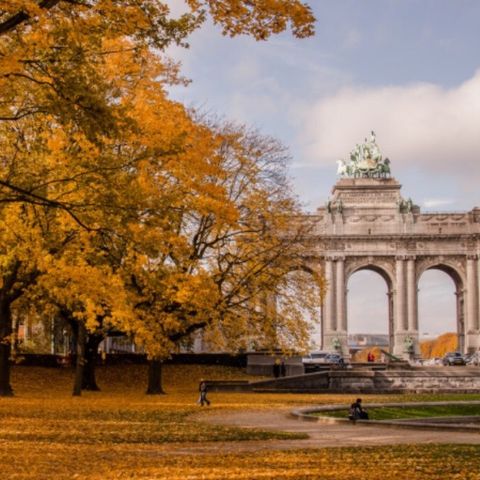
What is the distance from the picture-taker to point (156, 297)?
3672 centimetres

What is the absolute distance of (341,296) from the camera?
101 metres

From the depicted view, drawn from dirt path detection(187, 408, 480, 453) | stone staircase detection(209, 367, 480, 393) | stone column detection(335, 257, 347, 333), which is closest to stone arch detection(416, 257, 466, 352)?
stone column detection(335, 257, 347, 333)

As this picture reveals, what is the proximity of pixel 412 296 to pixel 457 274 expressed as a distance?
680 cm

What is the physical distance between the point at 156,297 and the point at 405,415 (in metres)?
12.0

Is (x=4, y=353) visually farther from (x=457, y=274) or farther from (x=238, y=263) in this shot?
(x=457, y=274)

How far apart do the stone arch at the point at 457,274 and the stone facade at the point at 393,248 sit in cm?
12

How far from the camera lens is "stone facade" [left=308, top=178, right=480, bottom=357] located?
→ 10081cm

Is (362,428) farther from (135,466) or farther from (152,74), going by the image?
(152,74)

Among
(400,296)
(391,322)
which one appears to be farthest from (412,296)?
(391,322)

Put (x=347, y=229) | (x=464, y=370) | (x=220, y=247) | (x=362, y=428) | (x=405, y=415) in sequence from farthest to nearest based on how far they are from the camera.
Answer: (x=347, y=229), (x=464, y=370), (x=220, y=247), (x=405, y=415), (x=362, y=428)

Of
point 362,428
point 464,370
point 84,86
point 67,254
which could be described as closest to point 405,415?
point 362,428

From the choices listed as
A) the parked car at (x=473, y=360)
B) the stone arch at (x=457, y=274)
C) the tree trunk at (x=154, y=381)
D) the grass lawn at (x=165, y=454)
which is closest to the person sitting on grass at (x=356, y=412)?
the grass lawn at (x=165, y=454)

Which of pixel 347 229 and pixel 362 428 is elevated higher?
pixel 347 229

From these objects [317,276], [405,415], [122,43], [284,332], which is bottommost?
[405,415]
